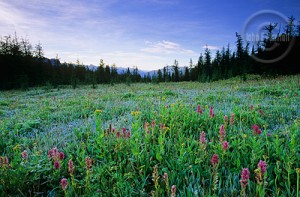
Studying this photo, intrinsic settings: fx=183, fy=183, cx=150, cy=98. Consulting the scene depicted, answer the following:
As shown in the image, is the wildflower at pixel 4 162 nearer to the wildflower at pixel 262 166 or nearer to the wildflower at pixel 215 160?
the wildflower at pixel 215 160

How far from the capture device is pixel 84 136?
4430 millimetres

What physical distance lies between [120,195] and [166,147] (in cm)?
140

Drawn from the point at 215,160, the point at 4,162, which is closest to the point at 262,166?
the point at 215,160

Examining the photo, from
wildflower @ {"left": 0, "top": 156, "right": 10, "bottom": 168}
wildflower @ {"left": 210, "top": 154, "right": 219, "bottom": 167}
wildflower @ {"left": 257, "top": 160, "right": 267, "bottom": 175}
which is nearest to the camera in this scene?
wildflower @ {"left": 257, "top": 160, "right": 267, "bottom": 175}

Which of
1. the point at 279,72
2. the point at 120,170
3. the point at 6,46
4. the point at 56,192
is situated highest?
the point at 6,46

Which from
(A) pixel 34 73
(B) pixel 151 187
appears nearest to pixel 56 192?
(B) pixel 151 187

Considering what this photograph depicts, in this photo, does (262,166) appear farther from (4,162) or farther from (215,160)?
(4,162)

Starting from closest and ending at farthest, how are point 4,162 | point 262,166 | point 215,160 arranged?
point 262,166, point 215,160, point 4,162

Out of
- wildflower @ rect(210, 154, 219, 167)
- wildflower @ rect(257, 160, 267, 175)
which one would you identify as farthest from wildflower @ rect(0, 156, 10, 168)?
wildflower @ rect(257, 160, 267, 175)

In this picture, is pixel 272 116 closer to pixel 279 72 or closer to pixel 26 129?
pixel 26 129

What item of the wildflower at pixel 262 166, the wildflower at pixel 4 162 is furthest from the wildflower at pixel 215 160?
the wildflower at pixel 4 162

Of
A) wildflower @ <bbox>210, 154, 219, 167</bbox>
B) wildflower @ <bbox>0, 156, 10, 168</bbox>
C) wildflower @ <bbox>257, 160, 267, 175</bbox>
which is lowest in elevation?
wildflower @ <bbox>0, 156, 10, 168</bbox>

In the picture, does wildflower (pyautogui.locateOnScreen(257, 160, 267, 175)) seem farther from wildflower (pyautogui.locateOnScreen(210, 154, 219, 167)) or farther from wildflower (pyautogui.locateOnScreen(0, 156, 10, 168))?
wildflower (pyautogui.locateOnScreen(0, 156, 10, 168))

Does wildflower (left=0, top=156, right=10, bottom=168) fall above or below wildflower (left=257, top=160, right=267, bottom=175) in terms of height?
below
